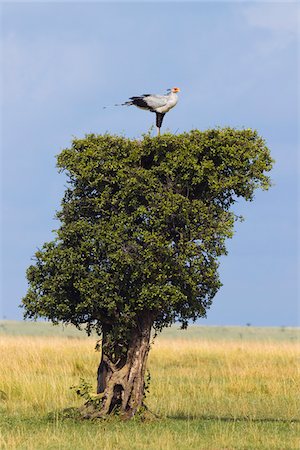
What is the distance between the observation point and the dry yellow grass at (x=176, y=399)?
15820 mm

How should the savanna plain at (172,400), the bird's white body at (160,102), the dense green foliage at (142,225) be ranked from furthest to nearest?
the bird's white body at (160,102) → the dense green foliage at (142,225) → the savanna plain at (172,400)

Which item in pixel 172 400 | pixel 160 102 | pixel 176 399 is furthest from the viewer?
pixel 176 399

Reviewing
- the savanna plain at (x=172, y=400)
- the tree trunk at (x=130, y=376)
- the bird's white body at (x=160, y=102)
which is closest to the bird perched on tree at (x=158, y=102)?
the bird's white body at (x=160, y=102)

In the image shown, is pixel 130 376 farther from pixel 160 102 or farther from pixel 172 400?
pixel 160 102

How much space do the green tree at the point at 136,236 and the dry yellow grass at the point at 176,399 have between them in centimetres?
164

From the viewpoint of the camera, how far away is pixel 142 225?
17109mm

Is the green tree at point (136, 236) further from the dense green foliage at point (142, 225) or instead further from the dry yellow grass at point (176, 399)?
the dry yellow grass at point (176, 399)

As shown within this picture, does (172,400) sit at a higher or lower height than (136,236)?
lower

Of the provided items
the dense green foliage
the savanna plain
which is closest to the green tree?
the dense green foliage

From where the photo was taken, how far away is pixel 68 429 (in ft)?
56.6

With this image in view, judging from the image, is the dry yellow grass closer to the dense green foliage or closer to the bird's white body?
the dense green foliage

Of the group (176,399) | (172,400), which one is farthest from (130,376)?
(176,399)

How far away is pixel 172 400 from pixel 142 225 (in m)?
7.17

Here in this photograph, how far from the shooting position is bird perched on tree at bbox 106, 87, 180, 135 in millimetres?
Result: 18188
